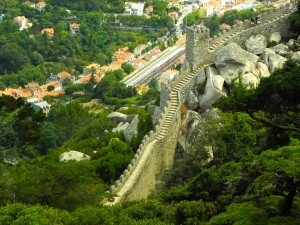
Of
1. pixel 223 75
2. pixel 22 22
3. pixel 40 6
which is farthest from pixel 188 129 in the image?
pixel 40 6

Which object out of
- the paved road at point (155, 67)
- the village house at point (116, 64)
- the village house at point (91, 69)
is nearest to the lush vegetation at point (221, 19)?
A: the paved road at point (155, 67)

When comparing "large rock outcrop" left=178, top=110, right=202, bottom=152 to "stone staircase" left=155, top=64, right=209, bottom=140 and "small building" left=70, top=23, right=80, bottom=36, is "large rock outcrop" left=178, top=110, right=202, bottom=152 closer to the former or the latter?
"stone staircase" left=155, top=64, right=209, bottom=140

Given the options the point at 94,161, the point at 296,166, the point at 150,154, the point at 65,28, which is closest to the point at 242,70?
the point at 150,154

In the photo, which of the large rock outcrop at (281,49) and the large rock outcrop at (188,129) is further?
the large rock outcrop at (281,49)

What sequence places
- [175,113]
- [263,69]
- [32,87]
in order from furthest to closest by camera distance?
1. [32,87]
2. [263,69]
3. [175,113]

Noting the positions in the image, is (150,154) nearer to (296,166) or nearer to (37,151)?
(296,166)

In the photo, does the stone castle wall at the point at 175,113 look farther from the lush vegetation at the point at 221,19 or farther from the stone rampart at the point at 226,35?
the lush vegetation at the point at 221,19

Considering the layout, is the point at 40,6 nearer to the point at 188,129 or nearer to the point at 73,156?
the point at 73,156

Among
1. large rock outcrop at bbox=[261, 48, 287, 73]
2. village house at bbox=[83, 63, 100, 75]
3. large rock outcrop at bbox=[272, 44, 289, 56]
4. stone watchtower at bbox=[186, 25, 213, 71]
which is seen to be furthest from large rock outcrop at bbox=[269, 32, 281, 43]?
village house at bbox=[83, 63, 100, 75]
